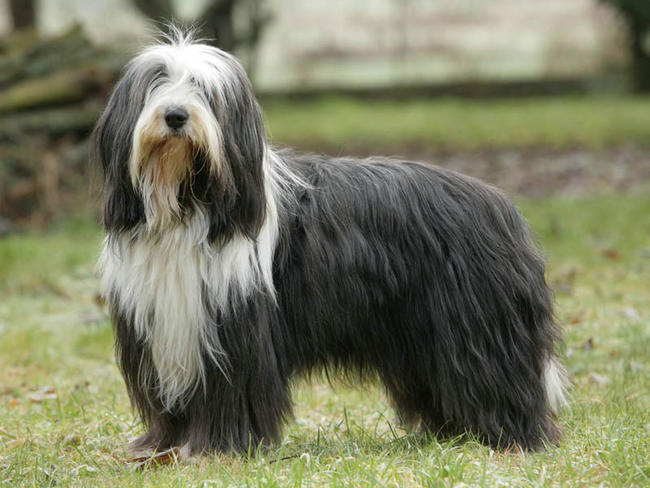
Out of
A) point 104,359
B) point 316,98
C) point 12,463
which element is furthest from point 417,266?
point 316,98

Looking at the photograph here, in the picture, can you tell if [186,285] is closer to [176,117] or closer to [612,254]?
[176,117]

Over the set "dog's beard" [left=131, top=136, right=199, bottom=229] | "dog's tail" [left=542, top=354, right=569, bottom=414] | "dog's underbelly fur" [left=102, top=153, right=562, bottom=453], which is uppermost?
"dog's beard" [left=131, top=136, right=199, bottom=229]

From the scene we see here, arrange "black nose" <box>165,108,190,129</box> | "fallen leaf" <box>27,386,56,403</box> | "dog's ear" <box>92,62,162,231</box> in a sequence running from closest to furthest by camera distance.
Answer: "black nose" <box>165,108,190,129</box>, "dog's ear" <box>92,62,162,231</box>, "fallen leaf" <box>27,386,56,403</box>

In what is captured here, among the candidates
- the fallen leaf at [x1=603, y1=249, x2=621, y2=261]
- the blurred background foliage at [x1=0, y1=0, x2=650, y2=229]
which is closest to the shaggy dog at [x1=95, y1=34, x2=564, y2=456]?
the fallen leaf at [x1=603, y1=249, x2=621, y2=261]

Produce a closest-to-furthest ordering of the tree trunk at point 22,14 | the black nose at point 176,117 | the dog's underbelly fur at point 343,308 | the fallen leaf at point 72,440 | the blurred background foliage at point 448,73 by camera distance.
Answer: the black nose at point 176,117 < the dog's underbelly fur at point 343,308 < the fallen leaf at point 72,440 < the blurred background foliage at point 448,73 < the tree trunk at point 22,14

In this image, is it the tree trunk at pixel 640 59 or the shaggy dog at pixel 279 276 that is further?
the tree trunk at pixel 640 59

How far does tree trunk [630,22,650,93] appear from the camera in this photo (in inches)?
849

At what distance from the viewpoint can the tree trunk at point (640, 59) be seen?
70.7 ft

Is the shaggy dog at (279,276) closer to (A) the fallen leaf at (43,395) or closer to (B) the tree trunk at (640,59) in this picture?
(A) the fallen leaf at (43,395)

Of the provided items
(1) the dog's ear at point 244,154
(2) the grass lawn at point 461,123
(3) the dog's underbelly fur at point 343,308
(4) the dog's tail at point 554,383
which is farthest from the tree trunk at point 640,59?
(1) the dog's ear at point 244,154

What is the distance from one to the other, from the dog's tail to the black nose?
1.99 meters

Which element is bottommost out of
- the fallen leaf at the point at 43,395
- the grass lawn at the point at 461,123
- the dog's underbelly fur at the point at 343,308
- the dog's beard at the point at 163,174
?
the grass lawn at the point at 461,123

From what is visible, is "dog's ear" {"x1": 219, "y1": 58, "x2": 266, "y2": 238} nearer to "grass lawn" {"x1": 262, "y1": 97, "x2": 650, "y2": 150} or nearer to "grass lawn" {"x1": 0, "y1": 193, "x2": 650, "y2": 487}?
"grass lawn" {"x1": 0, "y1": 193, "x2": 650, "y2": 487}

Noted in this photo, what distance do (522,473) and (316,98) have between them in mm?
19545
